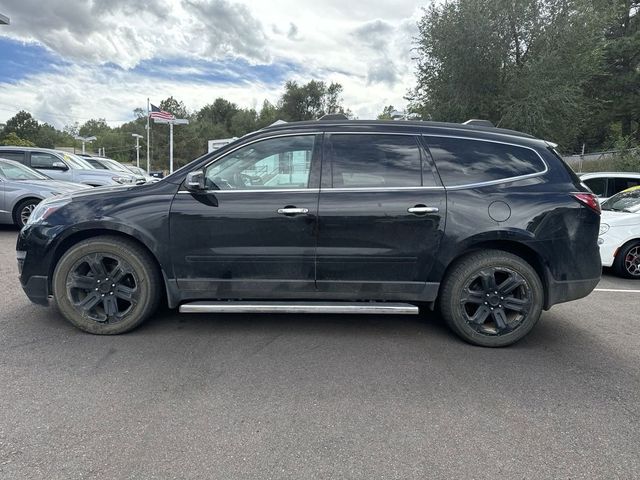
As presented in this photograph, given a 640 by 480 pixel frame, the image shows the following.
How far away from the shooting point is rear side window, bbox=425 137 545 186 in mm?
3797

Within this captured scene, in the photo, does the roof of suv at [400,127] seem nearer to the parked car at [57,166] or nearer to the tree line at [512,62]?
the parked car at [57,166]

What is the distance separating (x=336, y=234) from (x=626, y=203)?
6.26 metres

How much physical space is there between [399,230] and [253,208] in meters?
1.23

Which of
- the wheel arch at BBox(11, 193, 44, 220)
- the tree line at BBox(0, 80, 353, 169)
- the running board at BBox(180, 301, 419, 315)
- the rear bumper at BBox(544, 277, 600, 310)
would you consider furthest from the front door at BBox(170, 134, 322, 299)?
the tree line at BBox(0, 80, 353, 169)

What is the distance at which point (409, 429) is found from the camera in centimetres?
260

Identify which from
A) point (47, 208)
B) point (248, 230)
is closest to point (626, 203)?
point (248, 230)

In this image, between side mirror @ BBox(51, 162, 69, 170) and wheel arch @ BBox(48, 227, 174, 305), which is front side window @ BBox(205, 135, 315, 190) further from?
side mirror @ BBox(51, 162, 69, 170)

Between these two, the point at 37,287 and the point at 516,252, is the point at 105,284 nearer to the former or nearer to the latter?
the point at 37,287

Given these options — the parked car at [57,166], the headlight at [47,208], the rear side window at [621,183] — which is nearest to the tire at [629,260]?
the rear side window at [621,183]

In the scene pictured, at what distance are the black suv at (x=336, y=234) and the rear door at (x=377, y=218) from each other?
1cm

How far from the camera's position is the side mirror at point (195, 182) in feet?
11.9

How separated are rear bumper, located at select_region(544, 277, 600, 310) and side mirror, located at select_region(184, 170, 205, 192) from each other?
3.04 meters

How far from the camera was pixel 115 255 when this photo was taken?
12.3 feet

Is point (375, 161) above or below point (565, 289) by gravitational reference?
above
